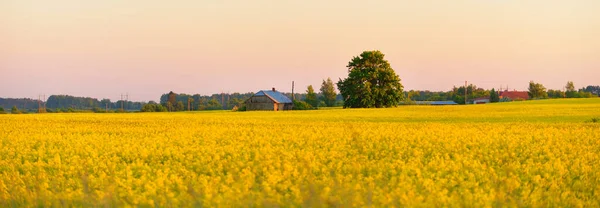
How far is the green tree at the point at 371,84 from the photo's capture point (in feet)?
252

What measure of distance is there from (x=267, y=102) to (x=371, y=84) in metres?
27.3

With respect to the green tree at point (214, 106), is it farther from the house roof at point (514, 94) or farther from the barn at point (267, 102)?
the house roof at point (514, 94)

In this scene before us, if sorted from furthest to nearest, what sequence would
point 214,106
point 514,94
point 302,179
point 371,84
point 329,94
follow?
point 514,94 < point 214,106 < point 329,94 < point 371,84 < point 302,179

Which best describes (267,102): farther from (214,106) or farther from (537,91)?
(537,91)

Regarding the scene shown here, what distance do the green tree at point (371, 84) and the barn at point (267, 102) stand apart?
22.8 m

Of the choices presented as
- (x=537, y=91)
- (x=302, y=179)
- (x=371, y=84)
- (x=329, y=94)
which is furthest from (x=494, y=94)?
(x=302, y=179)

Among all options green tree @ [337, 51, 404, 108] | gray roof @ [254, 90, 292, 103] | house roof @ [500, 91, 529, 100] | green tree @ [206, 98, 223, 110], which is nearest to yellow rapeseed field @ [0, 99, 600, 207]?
green tree @ [337, 51, 404, 108]

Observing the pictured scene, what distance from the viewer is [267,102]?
3969 inches

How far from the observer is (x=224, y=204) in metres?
6.69

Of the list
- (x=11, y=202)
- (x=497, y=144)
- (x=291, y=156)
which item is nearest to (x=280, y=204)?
(x=11, y=202)

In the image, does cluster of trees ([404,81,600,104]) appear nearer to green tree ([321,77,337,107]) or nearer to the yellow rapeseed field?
green tree ([321,77,337,107])

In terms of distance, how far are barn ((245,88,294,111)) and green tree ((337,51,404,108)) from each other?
22.8 m

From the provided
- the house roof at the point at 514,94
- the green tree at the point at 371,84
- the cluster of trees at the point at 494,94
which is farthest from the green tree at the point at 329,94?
the house roof at the point at 514,94

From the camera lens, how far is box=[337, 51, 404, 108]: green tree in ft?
252
